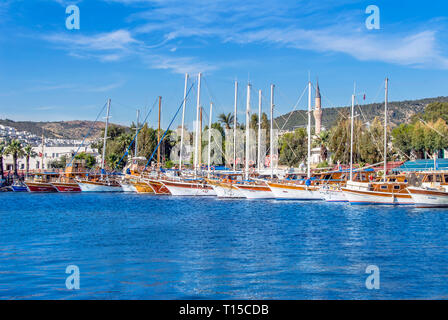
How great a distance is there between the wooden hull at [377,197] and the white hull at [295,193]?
7643mm

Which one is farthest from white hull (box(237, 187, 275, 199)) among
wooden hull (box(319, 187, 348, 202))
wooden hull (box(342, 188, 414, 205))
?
wooden hull (box(342, 188, 414, 205))

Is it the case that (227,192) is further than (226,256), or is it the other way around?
(227,192)

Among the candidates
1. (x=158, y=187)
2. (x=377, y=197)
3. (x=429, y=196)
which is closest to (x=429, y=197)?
(x=429, y=196)

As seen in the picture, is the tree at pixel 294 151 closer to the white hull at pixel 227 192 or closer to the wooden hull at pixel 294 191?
the white hull at pixel 227 192

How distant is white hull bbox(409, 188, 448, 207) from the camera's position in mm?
43281

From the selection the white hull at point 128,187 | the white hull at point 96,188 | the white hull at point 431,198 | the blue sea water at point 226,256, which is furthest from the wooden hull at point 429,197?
the white hull at point 96,188

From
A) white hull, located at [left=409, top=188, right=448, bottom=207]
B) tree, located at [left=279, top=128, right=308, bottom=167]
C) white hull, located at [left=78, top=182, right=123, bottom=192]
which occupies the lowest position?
white hull, located at [left=78, top=182, right=123, bottom=192]

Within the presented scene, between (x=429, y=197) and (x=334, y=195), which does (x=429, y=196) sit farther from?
(x=334, y=195)

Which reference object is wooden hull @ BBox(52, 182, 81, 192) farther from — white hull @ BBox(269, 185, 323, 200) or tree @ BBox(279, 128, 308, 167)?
white hull @ BBox(269, 185, 323, 200)

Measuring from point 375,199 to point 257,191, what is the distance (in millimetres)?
14651

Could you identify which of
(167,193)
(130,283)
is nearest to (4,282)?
(130,283)

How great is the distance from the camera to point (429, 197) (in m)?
43.3

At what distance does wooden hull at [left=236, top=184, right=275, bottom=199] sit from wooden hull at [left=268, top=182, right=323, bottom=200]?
6.93 feet
